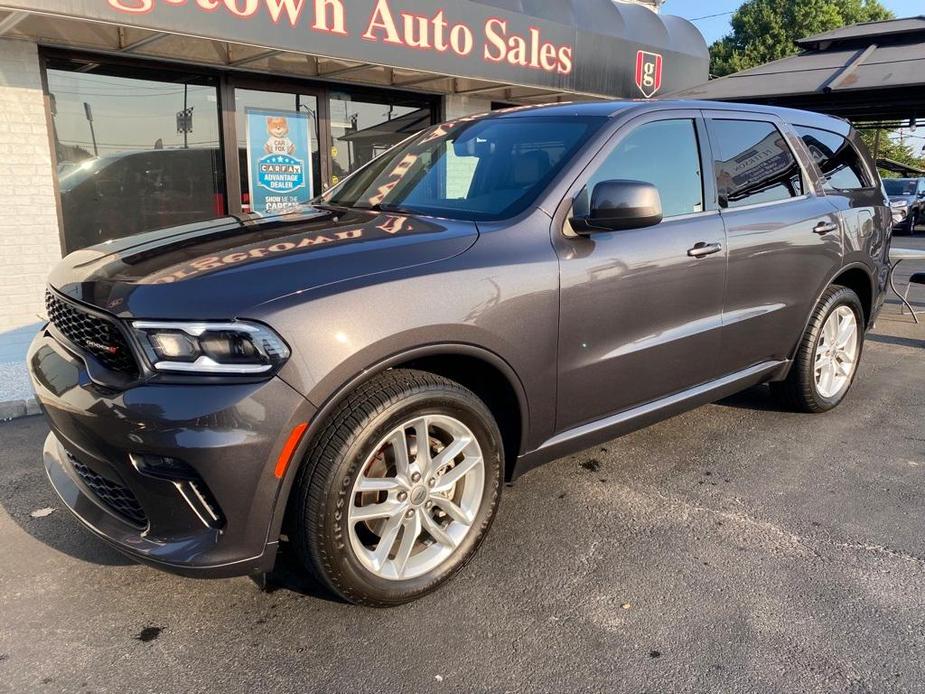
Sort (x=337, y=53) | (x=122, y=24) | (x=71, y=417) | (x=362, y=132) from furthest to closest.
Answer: (x=362, y=132)
(x=337, y=53)
(x=122, y=24)
(x=71, y=417)

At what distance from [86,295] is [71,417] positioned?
0.42 meters

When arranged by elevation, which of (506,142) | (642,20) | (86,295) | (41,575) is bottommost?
(41,575)

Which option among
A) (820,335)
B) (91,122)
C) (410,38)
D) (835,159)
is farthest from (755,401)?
(91,122)

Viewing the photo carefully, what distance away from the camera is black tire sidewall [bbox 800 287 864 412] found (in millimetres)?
4285

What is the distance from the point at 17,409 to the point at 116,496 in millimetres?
2789

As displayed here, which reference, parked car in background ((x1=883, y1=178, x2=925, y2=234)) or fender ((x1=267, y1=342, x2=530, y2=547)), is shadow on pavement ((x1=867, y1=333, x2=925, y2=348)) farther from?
parked car in background ((x1=883, y1=178, x2=925, y2=234))

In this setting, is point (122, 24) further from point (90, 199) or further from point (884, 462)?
point (884, 462)

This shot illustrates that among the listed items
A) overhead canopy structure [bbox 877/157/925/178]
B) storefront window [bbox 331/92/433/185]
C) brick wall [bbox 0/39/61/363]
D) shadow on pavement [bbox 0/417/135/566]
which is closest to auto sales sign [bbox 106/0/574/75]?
storefront window [bbox 331/92/433/185]

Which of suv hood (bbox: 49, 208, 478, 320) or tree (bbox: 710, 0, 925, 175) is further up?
tree (bbox: 710, 0, 925, 175)

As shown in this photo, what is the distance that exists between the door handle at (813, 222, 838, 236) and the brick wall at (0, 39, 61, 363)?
5.98 m

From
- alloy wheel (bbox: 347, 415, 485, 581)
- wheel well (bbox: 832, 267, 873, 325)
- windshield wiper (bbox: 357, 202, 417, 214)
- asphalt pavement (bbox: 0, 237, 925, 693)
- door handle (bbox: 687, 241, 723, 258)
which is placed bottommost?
asphalt pavement (bbox: 0, 237, 925, 693)

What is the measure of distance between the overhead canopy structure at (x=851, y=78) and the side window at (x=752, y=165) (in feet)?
18.1

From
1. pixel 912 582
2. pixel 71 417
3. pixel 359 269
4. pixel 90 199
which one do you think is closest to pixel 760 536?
pixel 912 582

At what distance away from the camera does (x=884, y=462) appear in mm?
3932
